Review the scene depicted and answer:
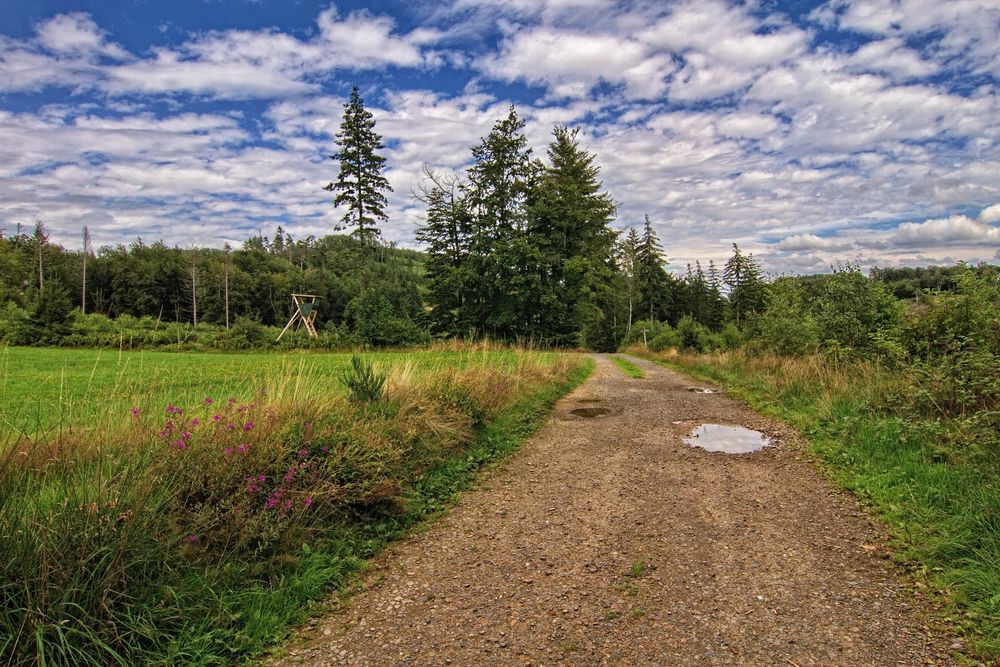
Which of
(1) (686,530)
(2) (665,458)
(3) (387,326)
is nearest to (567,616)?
(1) (686,530)

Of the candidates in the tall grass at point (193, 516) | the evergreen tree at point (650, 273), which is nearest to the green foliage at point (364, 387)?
the tall grass at point (193, 516)

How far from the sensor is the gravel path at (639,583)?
2697 millimetres

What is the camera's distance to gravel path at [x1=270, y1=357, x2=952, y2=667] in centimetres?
270

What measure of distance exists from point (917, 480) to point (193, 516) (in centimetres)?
619

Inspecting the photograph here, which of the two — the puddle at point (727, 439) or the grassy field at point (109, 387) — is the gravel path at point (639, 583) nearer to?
the puddle at point (727, 439)

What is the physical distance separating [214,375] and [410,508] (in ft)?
21.9

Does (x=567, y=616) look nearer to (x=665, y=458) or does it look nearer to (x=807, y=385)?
(x=665, y=458)

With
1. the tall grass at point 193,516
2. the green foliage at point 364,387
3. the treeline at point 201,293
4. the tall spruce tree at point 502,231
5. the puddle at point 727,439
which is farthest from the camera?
the tall spruce tree at point 502,231

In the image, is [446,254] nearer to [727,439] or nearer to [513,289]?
[513,289]

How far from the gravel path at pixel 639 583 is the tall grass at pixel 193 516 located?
0.43 meters

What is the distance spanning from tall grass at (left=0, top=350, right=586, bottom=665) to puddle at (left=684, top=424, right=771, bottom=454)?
3.63 metres

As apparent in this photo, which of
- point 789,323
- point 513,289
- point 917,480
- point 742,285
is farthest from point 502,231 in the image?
point 742,285

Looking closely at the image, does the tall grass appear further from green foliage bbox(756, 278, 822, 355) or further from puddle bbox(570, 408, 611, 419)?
green foliage bbox(756, 278, 822, 355)

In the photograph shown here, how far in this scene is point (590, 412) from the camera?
9508mm
